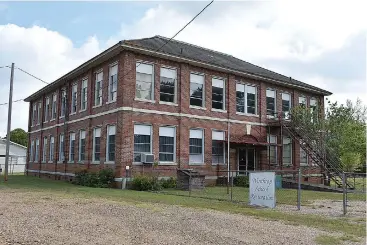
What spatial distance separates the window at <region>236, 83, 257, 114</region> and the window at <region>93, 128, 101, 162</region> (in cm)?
950

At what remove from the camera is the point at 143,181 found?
20562mm

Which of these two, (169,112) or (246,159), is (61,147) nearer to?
(169,112)

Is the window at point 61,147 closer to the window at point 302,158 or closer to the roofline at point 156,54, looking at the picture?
the roofline at point 156,54

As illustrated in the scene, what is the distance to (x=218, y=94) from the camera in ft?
87.1

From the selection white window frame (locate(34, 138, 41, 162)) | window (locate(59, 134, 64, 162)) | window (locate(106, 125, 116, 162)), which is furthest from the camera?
white window frame (locate(34, 138, 41, 162))

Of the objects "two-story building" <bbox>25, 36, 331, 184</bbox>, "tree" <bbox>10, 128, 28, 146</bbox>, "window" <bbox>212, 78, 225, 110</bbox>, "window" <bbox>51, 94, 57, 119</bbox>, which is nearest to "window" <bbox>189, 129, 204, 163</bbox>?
"two-story building" <bbox>25, 36, 331, 184</bbox>

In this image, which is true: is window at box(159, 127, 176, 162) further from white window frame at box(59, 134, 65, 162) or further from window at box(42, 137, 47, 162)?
window at box(42, 137, 47, 162)

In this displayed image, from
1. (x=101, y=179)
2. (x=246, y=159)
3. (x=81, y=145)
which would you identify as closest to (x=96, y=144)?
(x=81, y=145)

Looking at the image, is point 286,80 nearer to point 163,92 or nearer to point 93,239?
point 163,92

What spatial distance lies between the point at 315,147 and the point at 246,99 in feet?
18.5

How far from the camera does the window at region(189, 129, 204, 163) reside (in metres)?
24.6

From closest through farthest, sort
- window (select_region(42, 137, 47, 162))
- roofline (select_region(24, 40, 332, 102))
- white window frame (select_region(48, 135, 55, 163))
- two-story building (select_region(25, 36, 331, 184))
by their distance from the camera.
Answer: roofline (select_region(24, 40, 332, 102)) < two-story building (select_region(25, 36, 331, 184)) < white window frame (select_region(48, 135, 55, 163)) < window (select_region(42, 137, 47, 162))

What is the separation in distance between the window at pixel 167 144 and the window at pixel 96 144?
163 inches

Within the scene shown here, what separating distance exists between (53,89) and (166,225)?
27.3m
